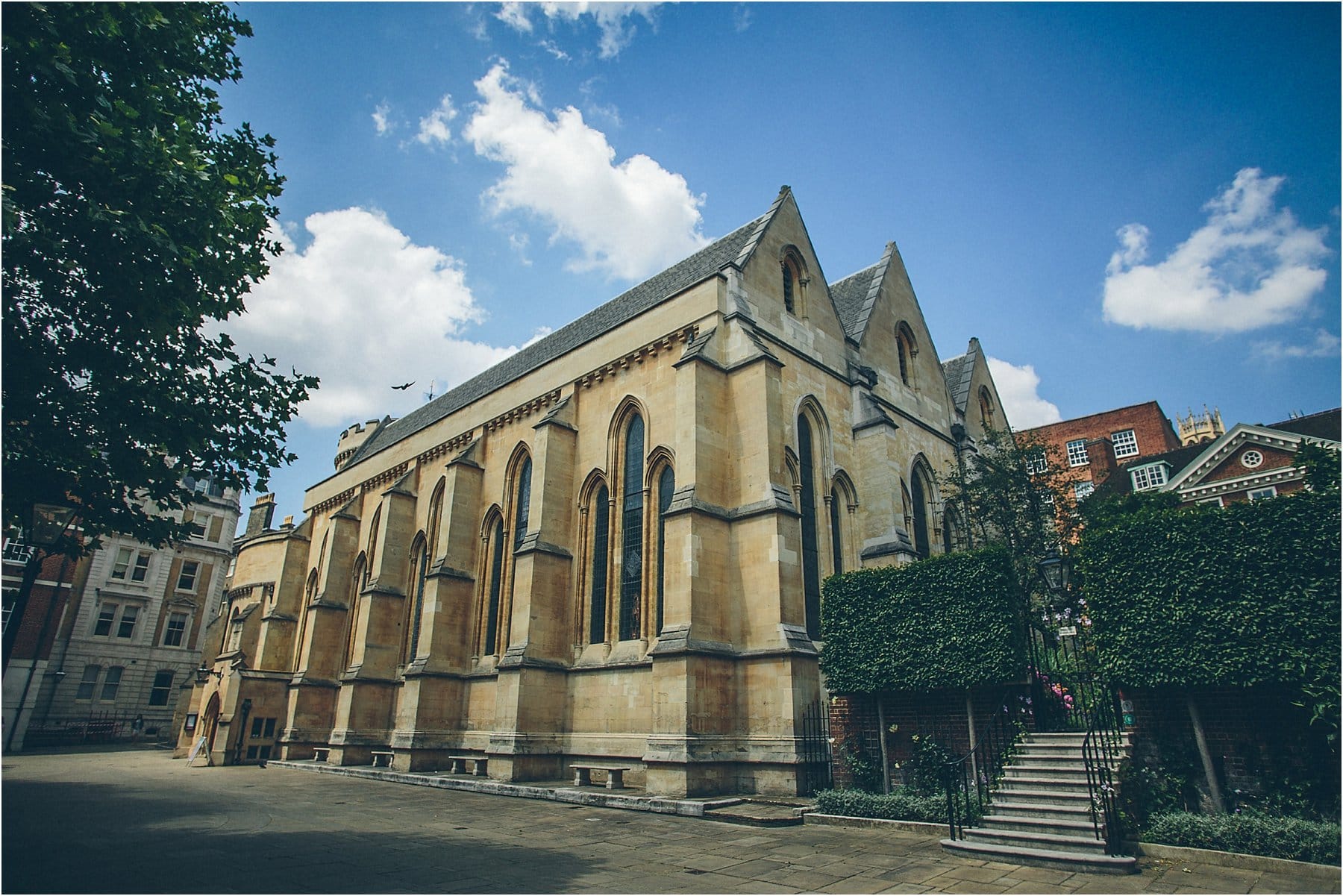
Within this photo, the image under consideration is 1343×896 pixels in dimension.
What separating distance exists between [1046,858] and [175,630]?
47.8 m

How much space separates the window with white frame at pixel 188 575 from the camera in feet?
143

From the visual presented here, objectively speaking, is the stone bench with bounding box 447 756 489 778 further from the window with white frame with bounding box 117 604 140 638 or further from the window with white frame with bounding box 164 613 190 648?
the window with white frame with bounding box 164 613 190 648

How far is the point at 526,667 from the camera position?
18.9 meters

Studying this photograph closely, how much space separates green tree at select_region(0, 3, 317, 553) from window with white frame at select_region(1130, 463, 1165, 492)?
→ 42.8 m

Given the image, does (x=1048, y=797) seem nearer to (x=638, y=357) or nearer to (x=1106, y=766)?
(x=1106, y=766)

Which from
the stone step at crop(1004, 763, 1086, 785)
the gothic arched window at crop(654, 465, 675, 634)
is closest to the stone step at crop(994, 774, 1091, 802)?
the stone step at crop(1004, 763, 1086, 785)

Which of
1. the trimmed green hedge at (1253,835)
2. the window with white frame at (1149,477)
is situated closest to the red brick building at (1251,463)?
the window with white frame at (1149,477)

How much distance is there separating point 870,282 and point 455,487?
1650cm

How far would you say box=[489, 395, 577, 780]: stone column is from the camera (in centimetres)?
1834

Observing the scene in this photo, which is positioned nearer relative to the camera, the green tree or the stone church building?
the green tree

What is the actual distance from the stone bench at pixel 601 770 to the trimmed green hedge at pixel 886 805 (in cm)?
534

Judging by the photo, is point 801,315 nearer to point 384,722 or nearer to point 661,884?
point 661,884

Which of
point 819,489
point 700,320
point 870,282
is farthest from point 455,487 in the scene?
point 870,282

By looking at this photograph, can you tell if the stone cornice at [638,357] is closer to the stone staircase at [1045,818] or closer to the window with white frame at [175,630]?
the stone staircase at [1045,818]
